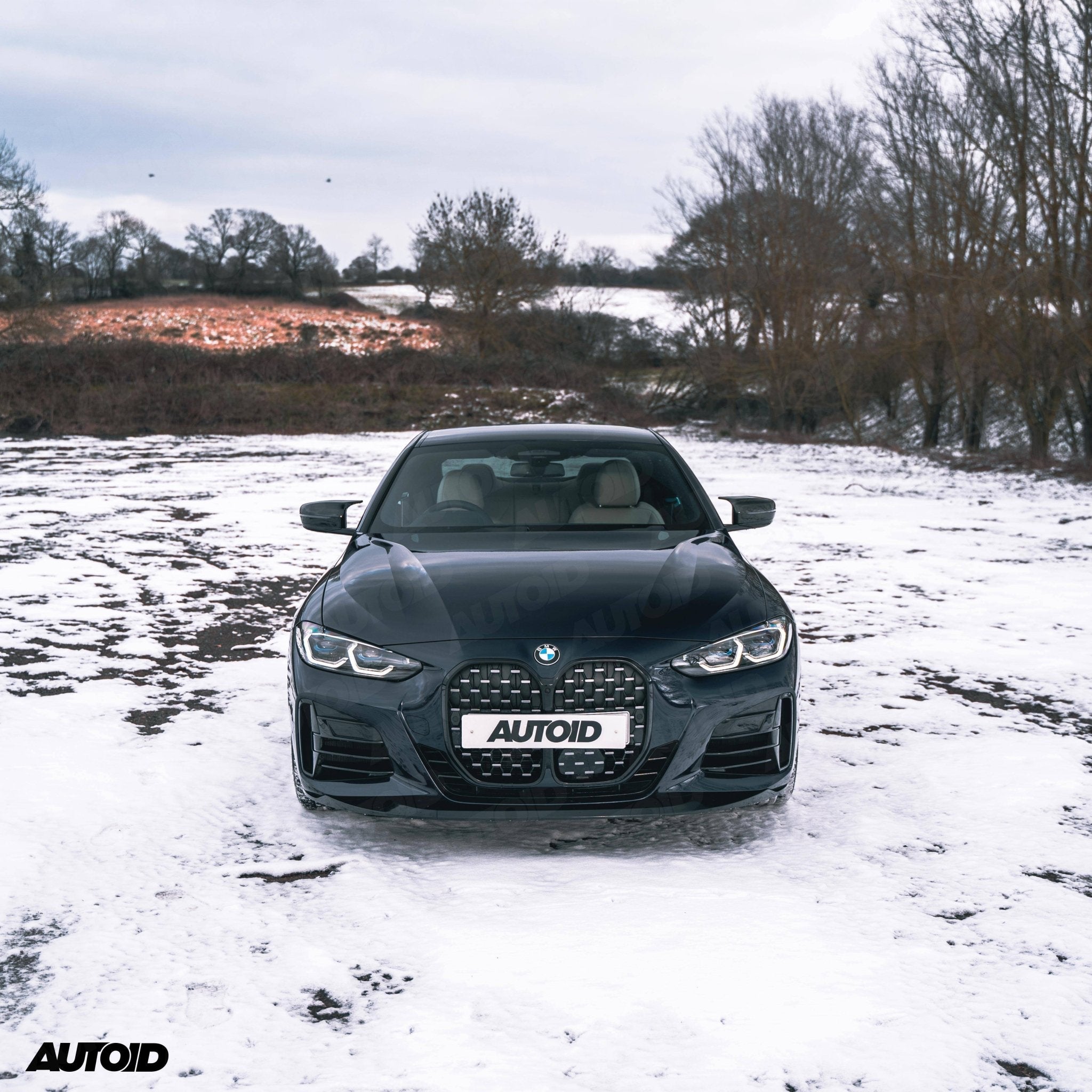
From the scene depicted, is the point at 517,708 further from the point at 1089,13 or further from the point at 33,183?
the point at 33,183

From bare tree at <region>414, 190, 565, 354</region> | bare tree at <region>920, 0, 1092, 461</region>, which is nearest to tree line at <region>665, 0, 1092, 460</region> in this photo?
bare tree at <region>920, 0, 1092, 461</region>

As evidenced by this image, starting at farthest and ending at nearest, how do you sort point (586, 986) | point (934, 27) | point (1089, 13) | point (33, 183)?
point (33, 183) → point (934, 27) → point (1089, 13) → point (586, 986)

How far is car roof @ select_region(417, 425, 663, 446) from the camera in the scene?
17.1 ft

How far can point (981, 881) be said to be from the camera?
3.29 metres

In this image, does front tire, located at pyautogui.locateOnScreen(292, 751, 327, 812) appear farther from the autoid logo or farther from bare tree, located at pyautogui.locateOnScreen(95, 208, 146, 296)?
bare tree, located at pyautogui.locateOnScreen(95, 208, 146, 296)

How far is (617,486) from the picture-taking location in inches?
191

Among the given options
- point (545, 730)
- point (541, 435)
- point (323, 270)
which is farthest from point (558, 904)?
point (323, 270)

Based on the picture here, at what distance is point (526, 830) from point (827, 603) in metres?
4.62

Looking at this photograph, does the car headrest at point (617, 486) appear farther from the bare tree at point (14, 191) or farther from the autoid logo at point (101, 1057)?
the bare tree at point (14, 191)

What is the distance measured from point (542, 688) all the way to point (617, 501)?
1704 millimetres

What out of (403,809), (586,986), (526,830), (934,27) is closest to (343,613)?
(403,809)

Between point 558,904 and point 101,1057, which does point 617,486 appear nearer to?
point 558,904

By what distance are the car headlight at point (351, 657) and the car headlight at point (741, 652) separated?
84cm

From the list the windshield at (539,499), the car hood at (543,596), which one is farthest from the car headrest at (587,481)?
the car hood at (543,596)
